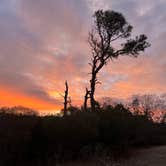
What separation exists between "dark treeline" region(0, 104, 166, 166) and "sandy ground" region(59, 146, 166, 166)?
3.53 feet

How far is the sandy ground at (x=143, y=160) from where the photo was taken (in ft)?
77.2

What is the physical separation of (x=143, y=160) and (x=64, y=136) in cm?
465

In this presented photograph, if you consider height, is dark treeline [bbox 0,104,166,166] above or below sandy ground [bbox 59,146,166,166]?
above

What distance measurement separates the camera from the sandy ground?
23516mm

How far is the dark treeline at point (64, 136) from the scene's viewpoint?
2378 cm

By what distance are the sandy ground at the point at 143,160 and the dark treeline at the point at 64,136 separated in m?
1.08

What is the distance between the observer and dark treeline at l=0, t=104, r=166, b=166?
78.0 ft

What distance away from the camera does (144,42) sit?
4856 centimetres

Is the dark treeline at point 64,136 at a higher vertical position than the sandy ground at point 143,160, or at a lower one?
higher

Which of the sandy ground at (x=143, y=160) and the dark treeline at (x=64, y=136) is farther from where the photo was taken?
the dark treeline at (x=64, y=136)

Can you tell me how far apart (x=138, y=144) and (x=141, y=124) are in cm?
154

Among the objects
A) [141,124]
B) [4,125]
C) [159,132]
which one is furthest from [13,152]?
[159,132]

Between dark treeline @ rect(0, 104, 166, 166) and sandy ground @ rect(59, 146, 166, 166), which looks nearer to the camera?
sandy ground @ rect(59, 146, 166, 166)

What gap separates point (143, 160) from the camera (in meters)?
25.9
